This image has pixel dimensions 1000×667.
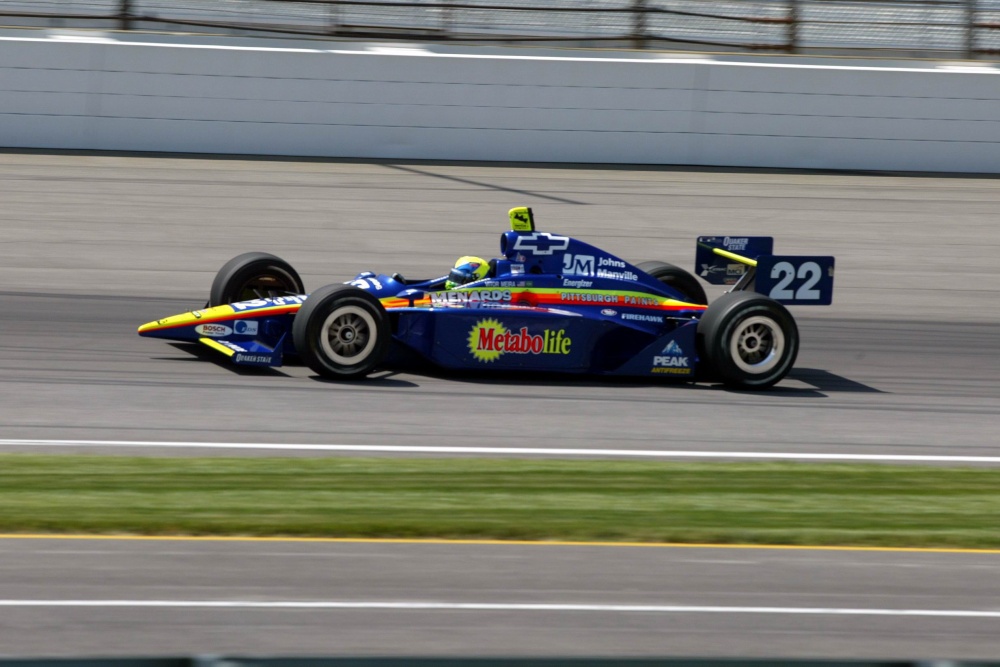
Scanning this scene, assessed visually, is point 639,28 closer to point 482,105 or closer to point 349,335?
point 482,105

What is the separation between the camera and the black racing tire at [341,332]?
10.4 m

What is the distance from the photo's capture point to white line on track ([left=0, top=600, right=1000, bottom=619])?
20.2ft

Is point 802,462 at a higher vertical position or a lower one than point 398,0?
lower

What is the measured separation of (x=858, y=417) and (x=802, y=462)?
154 cm

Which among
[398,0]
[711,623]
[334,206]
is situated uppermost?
[398,0]

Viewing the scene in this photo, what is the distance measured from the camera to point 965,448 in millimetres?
9930

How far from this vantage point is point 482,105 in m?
20.1

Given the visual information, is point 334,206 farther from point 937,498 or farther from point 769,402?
point 937,498

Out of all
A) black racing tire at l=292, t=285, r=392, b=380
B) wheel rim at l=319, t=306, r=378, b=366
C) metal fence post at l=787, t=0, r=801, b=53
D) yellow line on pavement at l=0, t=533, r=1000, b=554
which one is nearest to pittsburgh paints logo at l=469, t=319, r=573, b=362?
black racing tire at l=292, t=285, r=392, b=380

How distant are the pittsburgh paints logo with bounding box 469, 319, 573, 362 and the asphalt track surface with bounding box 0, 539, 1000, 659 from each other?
3822mm

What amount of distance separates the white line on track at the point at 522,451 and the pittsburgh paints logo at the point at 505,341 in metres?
1.75

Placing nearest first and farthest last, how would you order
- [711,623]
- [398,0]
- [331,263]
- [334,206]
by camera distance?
[711,623]
[331,263]
[334,206]
[398,0]

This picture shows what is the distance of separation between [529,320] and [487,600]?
4.69 metres

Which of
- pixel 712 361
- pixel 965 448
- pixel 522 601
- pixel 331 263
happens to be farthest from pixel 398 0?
pixel 522 601
